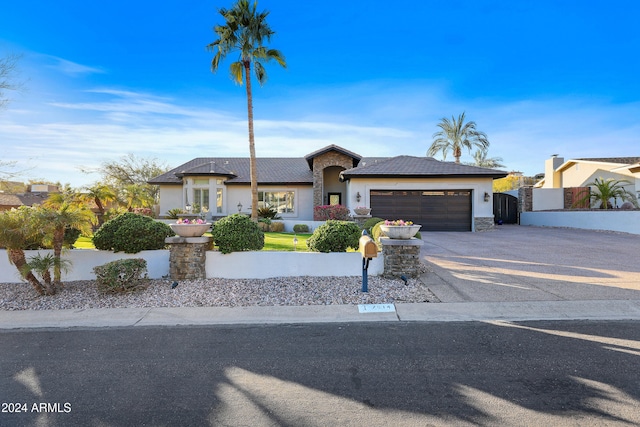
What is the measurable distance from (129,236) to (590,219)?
941 inches

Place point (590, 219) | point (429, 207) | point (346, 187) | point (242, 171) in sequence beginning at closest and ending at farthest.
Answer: point (590, 219) < point (429, 207) < point (346, 187) < point (242, 171)

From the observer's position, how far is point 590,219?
1916 cm

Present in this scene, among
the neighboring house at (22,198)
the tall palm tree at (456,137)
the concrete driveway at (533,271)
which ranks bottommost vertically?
the concrete driveway at (533,271)

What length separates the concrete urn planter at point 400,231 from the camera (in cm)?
768

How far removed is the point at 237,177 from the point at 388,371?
22.5m

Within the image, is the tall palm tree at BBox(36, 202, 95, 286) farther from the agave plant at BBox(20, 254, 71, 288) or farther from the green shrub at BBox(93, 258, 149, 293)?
the green shrub at BBox(93, 258, 149, 293)

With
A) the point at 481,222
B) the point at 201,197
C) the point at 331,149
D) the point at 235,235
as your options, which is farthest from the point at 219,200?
the point at 481,222

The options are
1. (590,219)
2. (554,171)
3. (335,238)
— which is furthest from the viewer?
(554,171)

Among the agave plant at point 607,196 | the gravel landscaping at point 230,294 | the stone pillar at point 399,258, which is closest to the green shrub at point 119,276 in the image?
the gravel landscaping at point 230,294

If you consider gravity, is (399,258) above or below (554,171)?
below

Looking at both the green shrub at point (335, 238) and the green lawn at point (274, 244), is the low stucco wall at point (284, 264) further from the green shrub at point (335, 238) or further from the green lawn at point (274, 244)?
the green lawn at point (274, 244)

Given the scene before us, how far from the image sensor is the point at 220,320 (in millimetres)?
5609

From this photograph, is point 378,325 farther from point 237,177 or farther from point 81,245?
point 237,177

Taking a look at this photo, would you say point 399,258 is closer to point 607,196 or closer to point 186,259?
point 186,259
